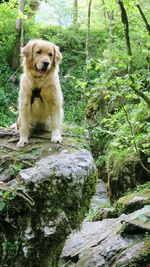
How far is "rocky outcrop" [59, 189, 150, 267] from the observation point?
5.10 metres

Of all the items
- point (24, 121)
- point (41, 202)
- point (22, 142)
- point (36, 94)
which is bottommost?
point (41, 202)

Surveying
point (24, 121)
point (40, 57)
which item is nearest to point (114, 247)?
point (24, 121)

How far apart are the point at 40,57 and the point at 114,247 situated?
2692 mm

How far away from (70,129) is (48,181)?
74.2 inches

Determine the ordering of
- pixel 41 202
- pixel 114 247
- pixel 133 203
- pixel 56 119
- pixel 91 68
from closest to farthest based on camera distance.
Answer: pixel 41 202
pixel 56 119
pixel 114 247
pixel 133 203
pixel 91 68

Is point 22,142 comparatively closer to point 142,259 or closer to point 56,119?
point 56,119

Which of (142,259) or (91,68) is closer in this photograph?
(142,259)

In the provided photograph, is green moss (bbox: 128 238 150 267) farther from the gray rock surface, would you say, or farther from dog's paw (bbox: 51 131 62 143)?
dog's paw (bbox: 51 131 62 143)

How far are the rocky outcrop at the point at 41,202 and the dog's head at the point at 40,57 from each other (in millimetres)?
1112

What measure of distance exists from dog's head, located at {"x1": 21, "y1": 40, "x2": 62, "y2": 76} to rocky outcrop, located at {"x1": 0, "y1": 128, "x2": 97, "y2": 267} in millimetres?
1112

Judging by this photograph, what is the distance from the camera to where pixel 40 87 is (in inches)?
203

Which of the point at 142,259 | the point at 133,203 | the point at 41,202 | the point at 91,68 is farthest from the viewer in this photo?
the point at 91,68

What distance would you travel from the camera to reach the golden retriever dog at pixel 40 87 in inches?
201

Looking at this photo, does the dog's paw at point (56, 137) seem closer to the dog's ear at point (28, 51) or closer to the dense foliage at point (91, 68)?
the dog's ear at point (28, 51)
